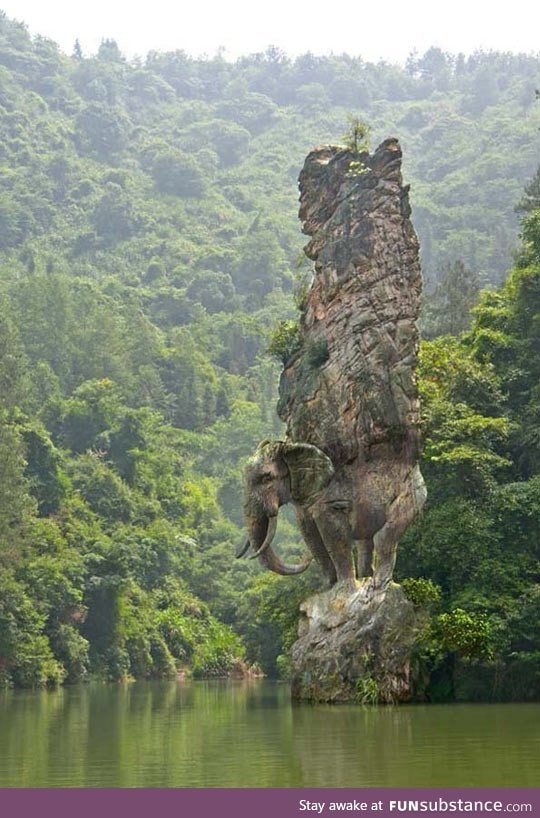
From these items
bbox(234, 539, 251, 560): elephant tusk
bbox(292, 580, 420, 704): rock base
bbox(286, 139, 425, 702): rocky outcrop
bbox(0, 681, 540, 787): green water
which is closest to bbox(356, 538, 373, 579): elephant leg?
bbox(286, 139, 425, 702): rocky outcrop

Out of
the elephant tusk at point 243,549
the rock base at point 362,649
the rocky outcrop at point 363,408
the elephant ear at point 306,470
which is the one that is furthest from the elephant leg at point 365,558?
the elephant tusk at point 243,549

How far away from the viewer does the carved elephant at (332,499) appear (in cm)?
2172

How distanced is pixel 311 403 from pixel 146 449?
106 feet

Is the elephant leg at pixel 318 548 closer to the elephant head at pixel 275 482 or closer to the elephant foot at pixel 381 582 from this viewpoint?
the elephant head at pixel 275 482

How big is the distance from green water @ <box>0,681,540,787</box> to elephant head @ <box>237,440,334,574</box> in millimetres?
2553

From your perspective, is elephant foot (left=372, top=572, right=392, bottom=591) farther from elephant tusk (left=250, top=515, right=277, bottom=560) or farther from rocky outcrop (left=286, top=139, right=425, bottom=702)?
elephant tusk (left=250, top=515, right=277, bottom=560)

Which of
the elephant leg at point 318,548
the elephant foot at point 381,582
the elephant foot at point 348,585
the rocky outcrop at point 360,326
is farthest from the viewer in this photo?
the elephant leg at point 318,548

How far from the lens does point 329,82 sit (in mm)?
143875

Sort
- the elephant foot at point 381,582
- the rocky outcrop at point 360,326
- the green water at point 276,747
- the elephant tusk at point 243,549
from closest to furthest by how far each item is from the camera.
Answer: the green water at point 276,747
the elephant foot at point 381,582
the elephant tusk at point 243,549
the rocky outcrop at point 360,326

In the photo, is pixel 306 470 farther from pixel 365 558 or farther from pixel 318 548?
pixel 365 558

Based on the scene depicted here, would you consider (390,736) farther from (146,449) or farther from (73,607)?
(146,449)

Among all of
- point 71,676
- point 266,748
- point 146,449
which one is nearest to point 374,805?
point 266,748

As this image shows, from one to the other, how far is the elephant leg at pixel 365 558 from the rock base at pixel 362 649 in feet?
2.03

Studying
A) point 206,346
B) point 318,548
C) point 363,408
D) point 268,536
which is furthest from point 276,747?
point 206,346
